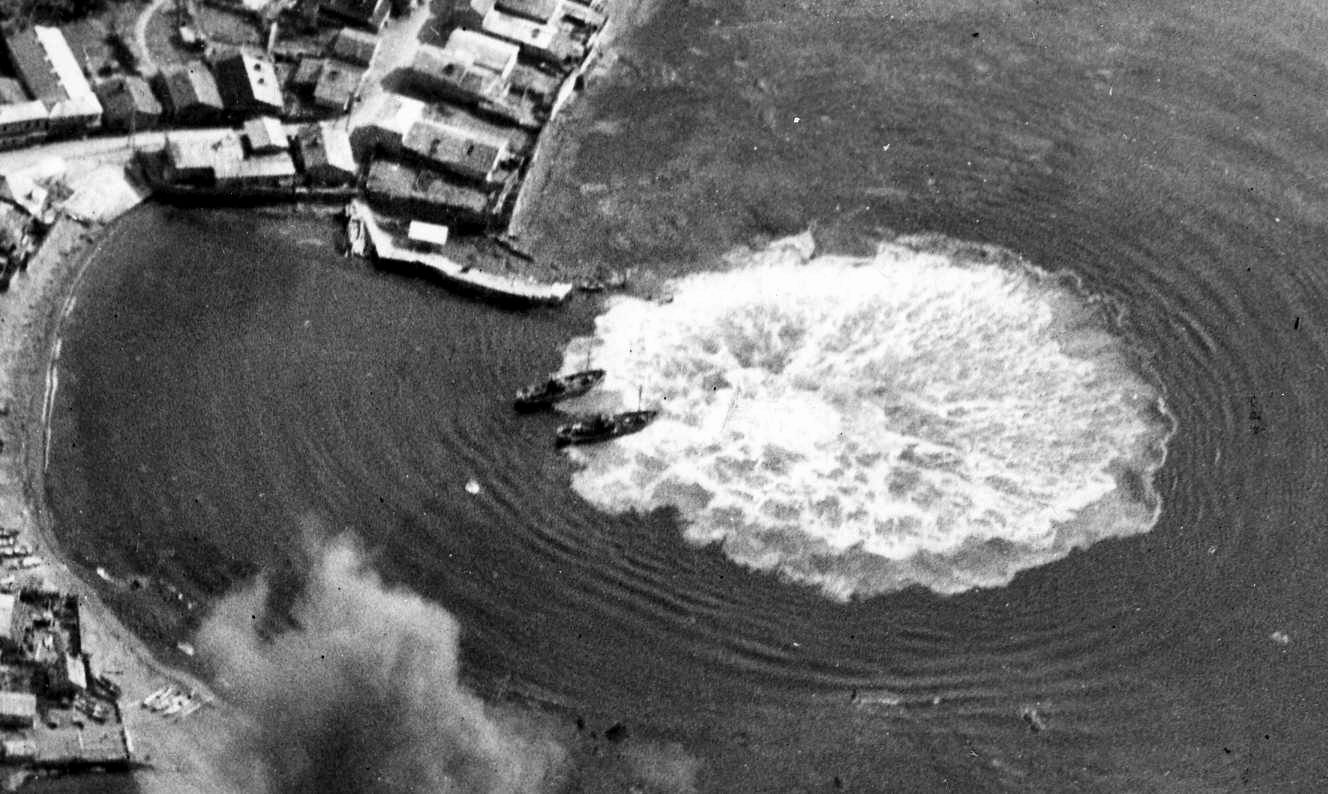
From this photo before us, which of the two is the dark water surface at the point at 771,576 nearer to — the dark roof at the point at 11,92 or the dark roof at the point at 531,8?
the dark roof at the point at 531,8

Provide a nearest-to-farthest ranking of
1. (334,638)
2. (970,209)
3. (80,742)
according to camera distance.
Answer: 1. (80,742)
2. (334,638)
3. (970,209)

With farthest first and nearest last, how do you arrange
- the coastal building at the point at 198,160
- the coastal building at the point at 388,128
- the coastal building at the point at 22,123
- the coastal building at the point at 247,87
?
the coastal building at the point at 247,87, the coastal building at the point at 388,128, the coastal building at the point at 198,160, the coastal building at the point at 22,123

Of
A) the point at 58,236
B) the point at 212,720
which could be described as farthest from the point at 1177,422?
the point at 58,236

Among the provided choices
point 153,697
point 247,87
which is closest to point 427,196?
point 247,87

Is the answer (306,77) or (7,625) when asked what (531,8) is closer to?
(306,77)

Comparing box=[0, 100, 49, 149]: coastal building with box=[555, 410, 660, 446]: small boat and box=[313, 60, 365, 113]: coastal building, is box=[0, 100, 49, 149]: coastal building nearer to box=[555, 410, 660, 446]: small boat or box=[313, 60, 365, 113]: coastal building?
box=[313, 60, 365, 113]: coastal building

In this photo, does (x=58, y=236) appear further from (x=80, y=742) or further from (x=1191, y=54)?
(x=1191, y=54)

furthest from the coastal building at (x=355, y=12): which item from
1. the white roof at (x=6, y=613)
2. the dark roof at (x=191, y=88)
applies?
the white roof at (x=6, y=613)
